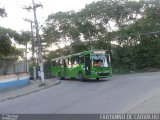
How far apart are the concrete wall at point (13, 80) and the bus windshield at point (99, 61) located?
7617 mm

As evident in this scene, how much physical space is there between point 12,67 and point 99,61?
818cm

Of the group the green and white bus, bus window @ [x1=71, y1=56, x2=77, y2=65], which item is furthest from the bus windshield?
bus window @ [x1=71, y1=56, x2=77, y2=65]

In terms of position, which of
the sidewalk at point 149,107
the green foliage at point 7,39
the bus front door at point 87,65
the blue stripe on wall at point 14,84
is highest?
the green foliage at point 7,39

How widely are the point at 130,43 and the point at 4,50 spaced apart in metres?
25.5

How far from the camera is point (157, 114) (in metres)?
11.2

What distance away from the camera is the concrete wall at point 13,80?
95.1 ft

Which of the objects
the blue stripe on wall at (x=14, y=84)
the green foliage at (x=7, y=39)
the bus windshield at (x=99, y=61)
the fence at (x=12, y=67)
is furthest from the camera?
the green foliage at (x=7, y=39)

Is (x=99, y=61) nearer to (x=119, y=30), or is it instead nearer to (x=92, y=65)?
(x=92, y=65)

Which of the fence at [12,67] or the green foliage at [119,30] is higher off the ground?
the green foliage at [119,30]

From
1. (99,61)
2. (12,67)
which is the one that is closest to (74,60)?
(99,61)

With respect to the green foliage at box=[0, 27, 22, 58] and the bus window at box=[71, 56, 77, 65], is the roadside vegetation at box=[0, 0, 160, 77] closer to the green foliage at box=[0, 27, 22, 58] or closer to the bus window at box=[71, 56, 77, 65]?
the bus window at box=[71, 56, 77, 65]

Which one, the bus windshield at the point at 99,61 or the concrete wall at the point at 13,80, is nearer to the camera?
the concrete wall at the point at 13,80

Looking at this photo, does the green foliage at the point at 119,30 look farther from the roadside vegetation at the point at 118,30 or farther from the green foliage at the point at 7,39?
the green foliage at the point at 7,39

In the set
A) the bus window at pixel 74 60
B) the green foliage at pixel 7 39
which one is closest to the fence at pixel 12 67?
the green foliage at pixel 7 39
